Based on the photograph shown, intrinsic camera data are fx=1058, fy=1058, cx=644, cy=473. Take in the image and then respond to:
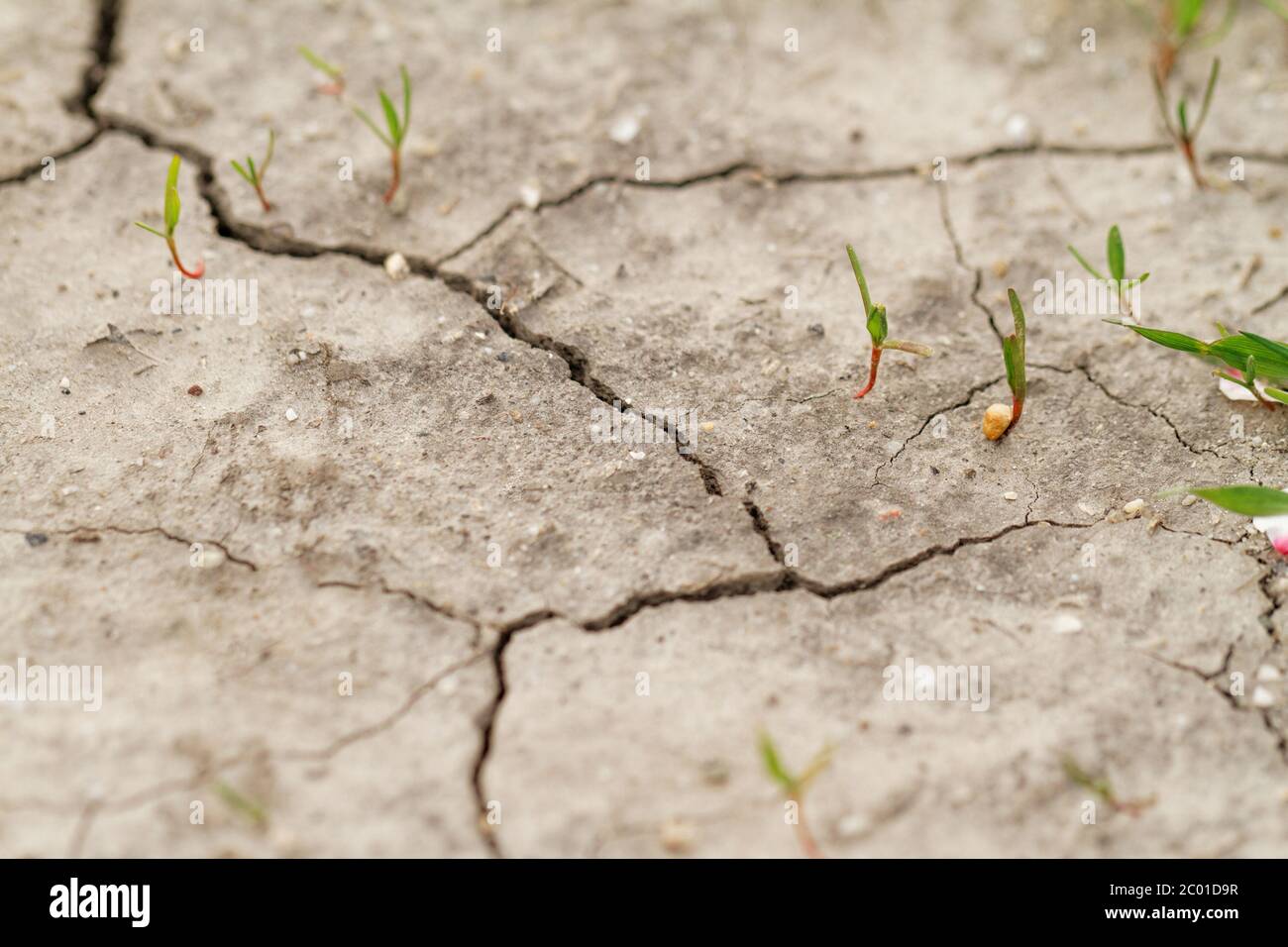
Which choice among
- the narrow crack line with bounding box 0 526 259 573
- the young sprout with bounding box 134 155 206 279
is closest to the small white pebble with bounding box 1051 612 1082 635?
the narrow crack line with bounding box 0 526 259 573

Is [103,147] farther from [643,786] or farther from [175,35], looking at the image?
[643,786]

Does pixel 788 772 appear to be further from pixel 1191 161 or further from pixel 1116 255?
pixel 1191 161

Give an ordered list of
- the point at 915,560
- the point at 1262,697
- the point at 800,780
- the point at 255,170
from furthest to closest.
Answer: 1. the point at 255,170
2. the point at 915,560
3. the point at 1262,697
4. the point at 800,780

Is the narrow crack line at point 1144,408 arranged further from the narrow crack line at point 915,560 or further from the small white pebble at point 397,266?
the small white pebble at point 397,266

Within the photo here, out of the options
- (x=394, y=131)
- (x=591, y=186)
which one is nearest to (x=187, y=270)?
(x=394, y=131)

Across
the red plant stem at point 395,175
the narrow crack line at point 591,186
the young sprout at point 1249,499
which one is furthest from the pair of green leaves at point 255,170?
the young sprout at point 1249,499
